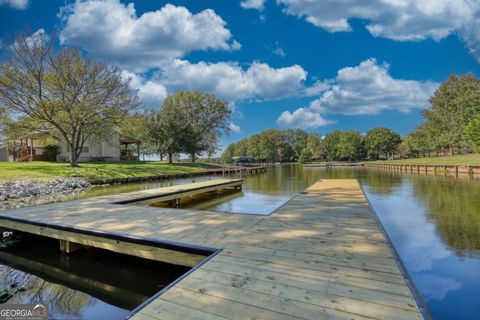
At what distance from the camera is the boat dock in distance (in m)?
2.02

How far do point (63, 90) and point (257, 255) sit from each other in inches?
846

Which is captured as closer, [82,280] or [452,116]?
[82,280]

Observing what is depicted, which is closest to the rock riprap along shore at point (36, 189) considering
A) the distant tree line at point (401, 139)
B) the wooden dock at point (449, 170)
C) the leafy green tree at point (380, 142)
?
the wooden dock at point (449, 170)

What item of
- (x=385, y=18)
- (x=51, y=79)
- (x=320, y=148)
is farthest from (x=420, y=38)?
(x=320, y=148)

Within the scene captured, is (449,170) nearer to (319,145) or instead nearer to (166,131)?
(166,131)

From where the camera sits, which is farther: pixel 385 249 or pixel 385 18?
pixel 385 18

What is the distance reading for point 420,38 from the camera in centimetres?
2642

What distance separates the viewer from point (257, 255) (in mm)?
3141

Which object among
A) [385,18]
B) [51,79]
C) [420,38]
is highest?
[420,38]

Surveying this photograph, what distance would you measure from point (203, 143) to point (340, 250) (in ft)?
111

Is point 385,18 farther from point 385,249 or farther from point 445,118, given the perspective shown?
point 445,118

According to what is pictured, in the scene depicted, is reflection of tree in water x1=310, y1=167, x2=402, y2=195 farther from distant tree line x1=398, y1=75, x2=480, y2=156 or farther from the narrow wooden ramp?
distant tree line x1=398, y1=75, x2=480, y2=156

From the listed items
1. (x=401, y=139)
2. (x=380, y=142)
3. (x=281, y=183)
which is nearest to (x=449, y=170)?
(x=281, y=183)

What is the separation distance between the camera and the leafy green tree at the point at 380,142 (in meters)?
59.9
